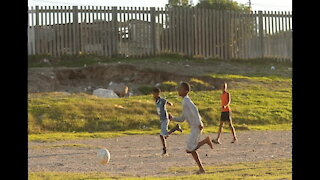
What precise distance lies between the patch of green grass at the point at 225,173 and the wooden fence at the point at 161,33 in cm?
1691

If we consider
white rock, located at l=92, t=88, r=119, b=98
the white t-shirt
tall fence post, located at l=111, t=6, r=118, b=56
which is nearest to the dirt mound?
white rock, located at l=92, t=88, r=119, b=98

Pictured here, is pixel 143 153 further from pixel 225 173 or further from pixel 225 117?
pixel 225 173

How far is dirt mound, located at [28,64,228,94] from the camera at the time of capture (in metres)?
23.9

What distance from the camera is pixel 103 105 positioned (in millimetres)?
19031

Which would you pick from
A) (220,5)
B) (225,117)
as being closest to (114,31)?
(225,117)

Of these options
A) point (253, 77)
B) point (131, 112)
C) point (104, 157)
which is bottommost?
point (104, 157)

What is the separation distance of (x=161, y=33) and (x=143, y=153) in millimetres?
15540

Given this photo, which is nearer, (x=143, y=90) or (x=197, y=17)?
(x=143, y=90)

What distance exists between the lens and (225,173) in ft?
30.8

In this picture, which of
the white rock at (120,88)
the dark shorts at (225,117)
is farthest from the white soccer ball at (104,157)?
the white rock at (120,88)

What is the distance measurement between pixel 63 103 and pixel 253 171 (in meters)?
10.2
